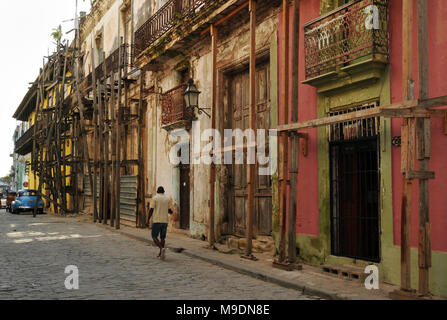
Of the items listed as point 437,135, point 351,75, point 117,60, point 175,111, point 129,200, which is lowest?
point 129,200

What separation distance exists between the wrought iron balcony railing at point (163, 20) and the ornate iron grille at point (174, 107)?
1.77 metres

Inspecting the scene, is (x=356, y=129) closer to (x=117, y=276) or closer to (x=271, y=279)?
(x=271, y=279)

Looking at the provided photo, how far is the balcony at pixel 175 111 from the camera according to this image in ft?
44.0

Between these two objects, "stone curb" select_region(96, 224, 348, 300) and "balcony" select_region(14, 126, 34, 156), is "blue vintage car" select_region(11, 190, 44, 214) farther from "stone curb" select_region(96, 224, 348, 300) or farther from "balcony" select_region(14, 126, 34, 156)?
"stone curb" select_region(96, 224, 348, 300)

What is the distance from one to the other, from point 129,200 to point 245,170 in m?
7.46

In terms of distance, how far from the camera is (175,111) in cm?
1398

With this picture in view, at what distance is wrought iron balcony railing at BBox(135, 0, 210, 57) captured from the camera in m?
12.9

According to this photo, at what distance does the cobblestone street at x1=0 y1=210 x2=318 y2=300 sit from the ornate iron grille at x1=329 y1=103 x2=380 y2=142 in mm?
2818

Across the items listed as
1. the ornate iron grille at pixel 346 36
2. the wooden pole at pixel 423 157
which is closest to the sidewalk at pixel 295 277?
the wooden pole at pixel 423 157

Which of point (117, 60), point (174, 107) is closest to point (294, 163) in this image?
point (174, 107)

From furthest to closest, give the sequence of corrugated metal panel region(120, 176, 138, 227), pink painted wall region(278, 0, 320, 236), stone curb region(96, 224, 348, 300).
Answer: corrugated metal panel region(120, 176, 138, 227) < pink painted wall region(278, 0, 320, 236) < stone curb region(96, 224, 348, 300)

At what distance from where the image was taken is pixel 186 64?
14148 millimetres

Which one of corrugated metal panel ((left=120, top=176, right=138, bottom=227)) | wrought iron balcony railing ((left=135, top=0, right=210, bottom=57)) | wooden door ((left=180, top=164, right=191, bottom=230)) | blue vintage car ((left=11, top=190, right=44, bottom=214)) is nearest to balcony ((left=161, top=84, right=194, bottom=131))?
wooden door ((left=180, top=164, right=191, bottom=230))
